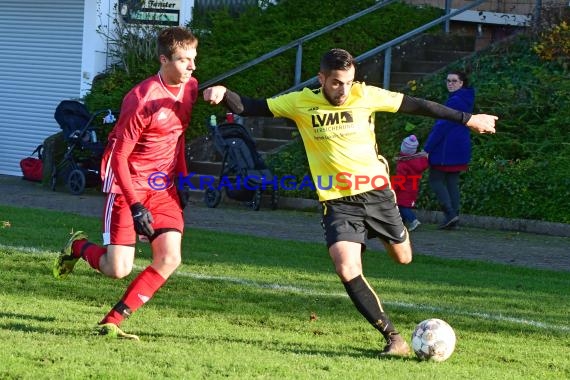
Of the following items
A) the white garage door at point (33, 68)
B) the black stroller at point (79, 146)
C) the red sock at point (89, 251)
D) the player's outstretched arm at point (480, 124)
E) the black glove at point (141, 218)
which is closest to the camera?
the black glove at point (141, 218)

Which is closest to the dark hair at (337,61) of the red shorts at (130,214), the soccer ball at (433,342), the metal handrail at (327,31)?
the red shorts at (130,214)

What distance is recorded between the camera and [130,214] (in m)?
7.87

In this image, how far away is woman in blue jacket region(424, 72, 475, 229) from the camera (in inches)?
601

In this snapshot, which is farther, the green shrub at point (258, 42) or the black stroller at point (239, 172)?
the green shrub at point (258, 42)

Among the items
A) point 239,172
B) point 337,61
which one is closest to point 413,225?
point 239,172

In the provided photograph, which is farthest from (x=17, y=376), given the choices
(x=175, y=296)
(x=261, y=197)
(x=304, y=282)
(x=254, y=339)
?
(x=261, y=197)

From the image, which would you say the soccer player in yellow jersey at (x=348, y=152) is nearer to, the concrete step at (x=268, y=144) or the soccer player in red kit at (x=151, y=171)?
the soccer player in red kit at (x=151, y=171)

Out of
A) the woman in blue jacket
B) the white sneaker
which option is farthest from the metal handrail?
the white sneaker

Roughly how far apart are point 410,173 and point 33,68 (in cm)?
1008

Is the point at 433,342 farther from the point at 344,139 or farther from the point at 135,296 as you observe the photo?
the point at 135,296

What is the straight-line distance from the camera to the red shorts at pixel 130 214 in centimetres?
782

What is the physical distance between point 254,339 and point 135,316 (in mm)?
1142

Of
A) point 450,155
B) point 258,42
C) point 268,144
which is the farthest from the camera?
point 258,42

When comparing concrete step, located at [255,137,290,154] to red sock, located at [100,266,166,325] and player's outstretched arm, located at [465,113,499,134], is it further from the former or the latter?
red sock, located at [100,266,166,325]
